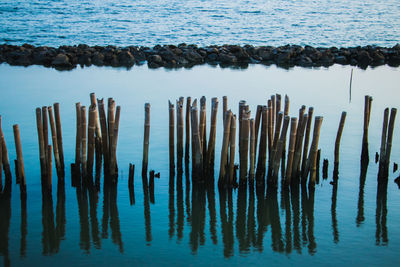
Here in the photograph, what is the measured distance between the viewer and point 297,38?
41.6m

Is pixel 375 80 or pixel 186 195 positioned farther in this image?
pixel 375 80

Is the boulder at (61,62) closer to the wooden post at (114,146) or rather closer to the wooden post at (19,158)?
the wooden post at (114,146)

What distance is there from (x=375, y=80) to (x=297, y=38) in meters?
21.3

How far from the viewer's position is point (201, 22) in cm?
5125

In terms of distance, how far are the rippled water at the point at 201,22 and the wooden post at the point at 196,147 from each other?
28818mm

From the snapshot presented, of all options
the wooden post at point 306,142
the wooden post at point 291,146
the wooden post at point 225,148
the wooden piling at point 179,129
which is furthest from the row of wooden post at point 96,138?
the wooden post at point 306,142

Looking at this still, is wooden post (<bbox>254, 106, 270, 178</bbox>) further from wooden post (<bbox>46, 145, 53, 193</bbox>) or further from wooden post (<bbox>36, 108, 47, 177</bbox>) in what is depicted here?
wooden post (<bbox>36, 108, 47, 177</bbox>)

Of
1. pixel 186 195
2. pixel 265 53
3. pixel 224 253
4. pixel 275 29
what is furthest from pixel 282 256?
pixel 275 29

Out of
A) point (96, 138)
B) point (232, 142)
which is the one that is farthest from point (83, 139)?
point (232, 142)

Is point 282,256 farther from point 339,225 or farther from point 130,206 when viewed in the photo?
point 130,206

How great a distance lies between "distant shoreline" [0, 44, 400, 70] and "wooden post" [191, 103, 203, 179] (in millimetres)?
14944

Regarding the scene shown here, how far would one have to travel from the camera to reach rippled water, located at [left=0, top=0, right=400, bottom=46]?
Answer: 3997 centimetres

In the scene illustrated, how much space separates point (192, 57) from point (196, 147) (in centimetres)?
1652

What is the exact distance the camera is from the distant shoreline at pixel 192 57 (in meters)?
24.4
